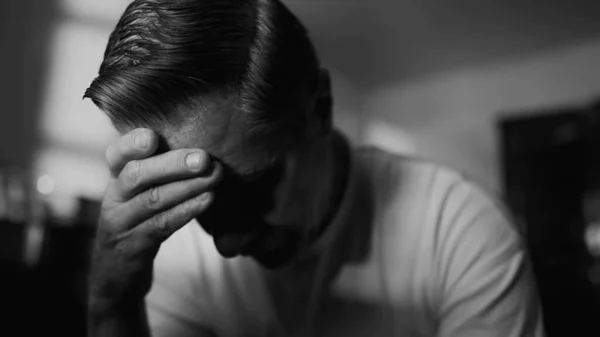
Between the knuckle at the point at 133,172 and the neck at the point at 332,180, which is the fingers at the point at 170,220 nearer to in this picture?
the knuckle at the point at 133,172

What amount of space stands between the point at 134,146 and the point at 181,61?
46 millimetres

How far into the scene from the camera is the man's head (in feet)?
0.74

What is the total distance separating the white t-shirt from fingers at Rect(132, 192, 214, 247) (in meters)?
0.06

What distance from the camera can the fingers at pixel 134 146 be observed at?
23 centimetres

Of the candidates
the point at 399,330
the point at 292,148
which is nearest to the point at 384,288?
the point at 399,330

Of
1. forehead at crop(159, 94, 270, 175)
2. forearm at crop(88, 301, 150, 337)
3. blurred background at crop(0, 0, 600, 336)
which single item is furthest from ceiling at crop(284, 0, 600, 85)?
forearm at crop(88, 301, 150, 337)

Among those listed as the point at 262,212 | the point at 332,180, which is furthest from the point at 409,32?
the point at 262,212

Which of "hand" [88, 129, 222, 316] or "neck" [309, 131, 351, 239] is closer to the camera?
"hand" [88, 129, 222, 316]

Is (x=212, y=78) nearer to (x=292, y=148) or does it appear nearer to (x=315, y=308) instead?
(x=292, y=148)

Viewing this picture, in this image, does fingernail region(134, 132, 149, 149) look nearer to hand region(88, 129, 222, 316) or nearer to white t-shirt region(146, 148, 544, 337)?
hand region(88, 129, 222, 316)

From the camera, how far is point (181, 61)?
23 cm

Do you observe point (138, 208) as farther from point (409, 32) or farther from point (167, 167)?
point (409, 32)

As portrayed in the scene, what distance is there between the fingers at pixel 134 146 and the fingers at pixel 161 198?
0.07 ft

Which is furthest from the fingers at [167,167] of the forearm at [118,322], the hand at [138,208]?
the forearm at [118,322]
